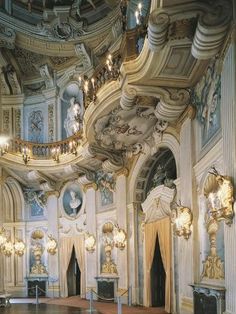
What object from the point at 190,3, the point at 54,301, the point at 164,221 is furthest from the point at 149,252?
the point at 190,3

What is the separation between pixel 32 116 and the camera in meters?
23.0

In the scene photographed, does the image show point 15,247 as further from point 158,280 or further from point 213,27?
point 213,27

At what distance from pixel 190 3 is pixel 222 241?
167 inches

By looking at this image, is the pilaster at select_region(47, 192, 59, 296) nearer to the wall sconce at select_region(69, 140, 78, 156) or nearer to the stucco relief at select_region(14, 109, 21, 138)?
the stucco relief at select_region(14, 109, 21, 138)

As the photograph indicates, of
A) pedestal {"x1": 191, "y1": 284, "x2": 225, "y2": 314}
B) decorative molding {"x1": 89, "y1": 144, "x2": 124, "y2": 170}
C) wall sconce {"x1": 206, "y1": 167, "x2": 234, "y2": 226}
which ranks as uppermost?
decorative molding {"x1": 89, "y1": 144, "x2": 124, "y2": 170}

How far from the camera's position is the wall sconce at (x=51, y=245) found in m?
22.1

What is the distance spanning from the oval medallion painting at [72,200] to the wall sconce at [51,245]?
128 cm

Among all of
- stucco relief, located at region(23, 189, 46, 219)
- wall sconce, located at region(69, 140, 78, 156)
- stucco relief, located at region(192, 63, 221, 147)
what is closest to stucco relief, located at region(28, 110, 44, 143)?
stucco relief, located at region(23, 189, 46, 219)

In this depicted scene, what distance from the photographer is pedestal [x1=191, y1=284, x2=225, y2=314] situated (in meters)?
9.08

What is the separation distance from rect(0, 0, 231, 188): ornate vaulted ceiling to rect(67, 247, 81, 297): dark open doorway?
11.4ft

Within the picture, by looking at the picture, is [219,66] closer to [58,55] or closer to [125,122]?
[125,122]

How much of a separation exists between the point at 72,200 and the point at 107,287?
436 cm

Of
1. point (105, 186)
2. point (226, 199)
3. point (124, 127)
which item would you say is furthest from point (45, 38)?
point (226, 199)

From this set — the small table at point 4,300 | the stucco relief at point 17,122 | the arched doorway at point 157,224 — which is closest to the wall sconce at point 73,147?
the arched doorway at point 157,224
